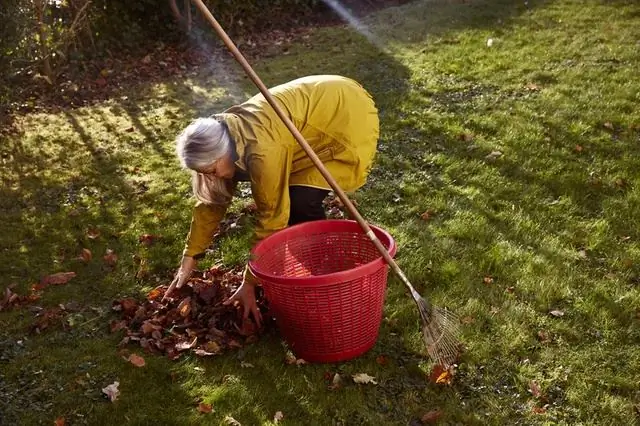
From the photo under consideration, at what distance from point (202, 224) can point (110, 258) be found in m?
1.22

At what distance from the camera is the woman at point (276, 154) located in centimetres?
325

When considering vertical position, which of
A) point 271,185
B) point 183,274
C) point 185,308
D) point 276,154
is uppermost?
point 276,154

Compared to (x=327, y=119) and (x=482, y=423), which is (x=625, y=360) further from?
(x=327, y=119)

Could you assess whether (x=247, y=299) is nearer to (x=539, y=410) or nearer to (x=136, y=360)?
(x=136, y=360)

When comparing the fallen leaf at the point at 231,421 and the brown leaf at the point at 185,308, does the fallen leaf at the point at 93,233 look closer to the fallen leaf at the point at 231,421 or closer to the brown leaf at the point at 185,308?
the brown leaf at the point at 185,308

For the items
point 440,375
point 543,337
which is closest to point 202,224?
point 440,375

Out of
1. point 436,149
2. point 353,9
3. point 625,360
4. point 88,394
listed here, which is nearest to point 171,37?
point 353,9

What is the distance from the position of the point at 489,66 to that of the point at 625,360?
5181 millimetres

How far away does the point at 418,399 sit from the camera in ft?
10.8

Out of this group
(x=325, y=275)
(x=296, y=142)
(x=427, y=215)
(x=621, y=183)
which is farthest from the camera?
(x=621, y=183)

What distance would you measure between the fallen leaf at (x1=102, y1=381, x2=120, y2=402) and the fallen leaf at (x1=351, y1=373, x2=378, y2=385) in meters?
1.23

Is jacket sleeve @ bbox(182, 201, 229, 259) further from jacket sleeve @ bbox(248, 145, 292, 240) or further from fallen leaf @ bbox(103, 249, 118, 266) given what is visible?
fallen leaf @ bbox(103, 249, 118, 266)

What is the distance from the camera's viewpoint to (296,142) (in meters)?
3.50

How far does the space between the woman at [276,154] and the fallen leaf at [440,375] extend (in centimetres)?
102
